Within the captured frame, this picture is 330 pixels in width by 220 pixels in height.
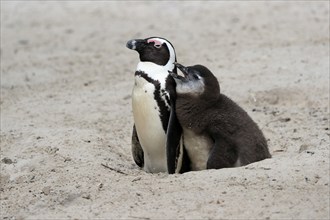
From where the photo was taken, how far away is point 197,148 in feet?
17.9

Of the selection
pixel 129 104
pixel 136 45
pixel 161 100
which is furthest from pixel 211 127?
pixel 129 104

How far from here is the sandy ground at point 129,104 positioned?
4691 mm

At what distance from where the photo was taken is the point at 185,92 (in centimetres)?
551

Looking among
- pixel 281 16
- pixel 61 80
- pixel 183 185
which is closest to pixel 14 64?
pixel 61 80

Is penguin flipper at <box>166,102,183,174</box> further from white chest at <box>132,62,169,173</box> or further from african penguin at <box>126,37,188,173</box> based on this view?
white chest at <box>132,62,169,173</box>

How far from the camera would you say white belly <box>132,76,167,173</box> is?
5609 millimetres

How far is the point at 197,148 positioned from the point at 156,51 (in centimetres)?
73

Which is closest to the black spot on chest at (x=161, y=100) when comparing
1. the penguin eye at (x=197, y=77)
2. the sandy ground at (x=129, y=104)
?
the penguin eye at (x=197, y=77)

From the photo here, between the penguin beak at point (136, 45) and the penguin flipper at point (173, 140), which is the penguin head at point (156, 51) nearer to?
the penguin beak at point (136, 45)

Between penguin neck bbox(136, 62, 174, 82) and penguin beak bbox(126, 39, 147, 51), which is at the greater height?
penguin beak bbox(126, 39, 147, 51)

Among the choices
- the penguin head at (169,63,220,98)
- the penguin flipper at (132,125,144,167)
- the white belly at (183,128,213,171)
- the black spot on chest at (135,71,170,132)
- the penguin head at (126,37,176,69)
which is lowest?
the penguin flipper at (132,125,144,167)

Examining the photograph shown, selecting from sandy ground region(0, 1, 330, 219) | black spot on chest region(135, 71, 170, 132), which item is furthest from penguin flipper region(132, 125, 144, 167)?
black spot on chest region(135, 71, 170, 132)

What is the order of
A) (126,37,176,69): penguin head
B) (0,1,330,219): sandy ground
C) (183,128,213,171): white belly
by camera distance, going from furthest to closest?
(126,37,176,69): penguin head
(183,128,213,171): white belly
(0,1,330,219): sandy ground

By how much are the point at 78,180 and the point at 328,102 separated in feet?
9.06
